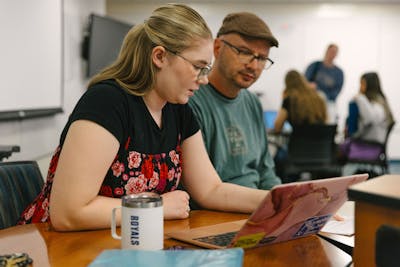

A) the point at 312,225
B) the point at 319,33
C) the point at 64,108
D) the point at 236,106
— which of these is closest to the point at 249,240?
the point at 312,225

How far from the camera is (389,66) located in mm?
8680

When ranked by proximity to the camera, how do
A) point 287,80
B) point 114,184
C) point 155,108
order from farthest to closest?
point 287,80, point 155,108, point 114,184

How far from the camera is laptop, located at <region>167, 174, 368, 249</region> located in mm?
1049

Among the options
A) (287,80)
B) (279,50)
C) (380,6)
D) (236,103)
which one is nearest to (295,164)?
(287,80)

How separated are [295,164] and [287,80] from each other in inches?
29.8

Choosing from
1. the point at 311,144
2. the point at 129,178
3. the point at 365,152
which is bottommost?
the point at 365,152

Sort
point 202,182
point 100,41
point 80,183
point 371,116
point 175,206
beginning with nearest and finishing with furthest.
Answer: point 80,183 → point 175,206 → point 202,182 → point 371,116 → point 100,41

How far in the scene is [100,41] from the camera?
593 centimetres

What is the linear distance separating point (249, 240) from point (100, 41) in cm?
511

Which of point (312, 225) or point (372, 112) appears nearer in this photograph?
point (312, 225)

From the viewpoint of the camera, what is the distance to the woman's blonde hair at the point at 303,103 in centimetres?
472

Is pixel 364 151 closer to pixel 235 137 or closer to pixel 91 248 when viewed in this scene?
pixel 235 137

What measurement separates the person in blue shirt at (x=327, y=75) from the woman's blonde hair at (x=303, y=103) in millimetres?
2323

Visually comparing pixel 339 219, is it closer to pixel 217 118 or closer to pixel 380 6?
pixel 217 118
